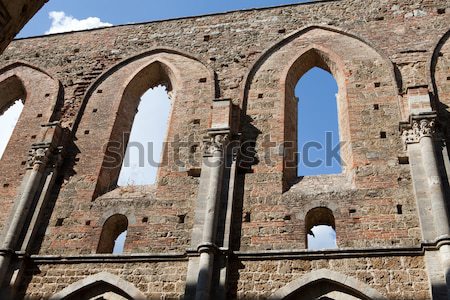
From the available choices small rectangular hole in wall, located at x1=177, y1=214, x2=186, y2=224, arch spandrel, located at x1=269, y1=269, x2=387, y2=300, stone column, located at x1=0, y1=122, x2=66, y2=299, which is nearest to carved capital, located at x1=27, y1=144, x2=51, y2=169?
stone column, located at x1=0, y1=122, x2=66, y2=299

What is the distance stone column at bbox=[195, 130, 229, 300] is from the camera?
7219mm

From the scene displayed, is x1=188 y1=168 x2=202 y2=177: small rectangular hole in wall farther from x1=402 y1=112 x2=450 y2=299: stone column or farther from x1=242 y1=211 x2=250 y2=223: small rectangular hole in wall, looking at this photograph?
x1=402 y1=112 x2=450 y2=299: stone column

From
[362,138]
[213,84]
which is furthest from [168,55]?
[362,138]

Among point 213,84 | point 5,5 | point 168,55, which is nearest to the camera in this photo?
point 5,5

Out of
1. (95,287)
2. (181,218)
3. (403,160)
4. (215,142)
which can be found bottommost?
(95,287)

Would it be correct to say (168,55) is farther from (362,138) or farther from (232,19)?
(362,138)

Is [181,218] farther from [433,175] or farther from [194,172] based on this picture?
[433,175]

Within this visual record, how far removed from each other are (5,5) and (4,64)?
33.6 feet

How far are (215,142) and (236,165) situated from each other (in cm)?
58

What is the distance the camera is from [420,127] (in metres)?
8.42

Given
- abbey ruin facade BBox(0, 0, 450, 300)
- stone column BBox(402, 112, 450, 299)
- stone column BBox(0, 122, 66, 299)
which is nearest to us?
stone column BBox(402, 112, 450, 299)

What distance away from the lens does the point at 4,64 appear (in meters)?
12.9

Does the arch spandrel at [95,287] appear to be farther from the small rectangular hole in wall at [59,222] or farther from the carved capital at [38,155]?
the carved capital at [38,155]

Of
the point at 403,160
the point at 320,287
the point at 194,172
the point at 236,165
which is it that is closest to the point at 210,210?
the point at 236,165
